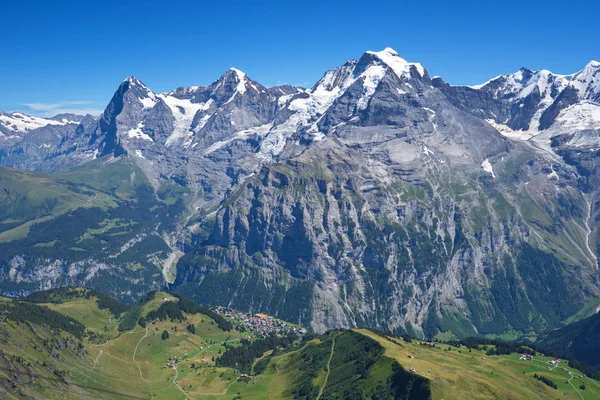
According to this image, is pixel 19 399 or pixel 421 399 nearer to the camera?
pixel 19 399

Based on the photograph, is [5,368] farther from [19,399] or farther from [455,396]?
A: [455,396]

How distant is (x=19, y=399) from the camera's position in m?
186

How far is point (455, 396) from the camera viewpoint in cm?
19838

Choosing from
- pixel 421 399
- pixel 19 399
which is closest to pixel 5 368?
pixel 19 399

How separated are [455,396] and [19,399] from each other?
478 ft

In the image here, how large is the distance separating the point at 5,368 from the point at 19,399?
1795cm

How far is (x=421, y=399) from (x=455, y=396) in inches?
461

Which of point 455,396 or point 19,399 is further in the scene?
point 455,396

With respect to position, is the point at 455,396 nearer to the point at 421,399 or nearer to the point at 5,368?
the point at 421,399

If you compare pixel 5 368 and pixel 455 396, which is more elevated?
pixel 455 396

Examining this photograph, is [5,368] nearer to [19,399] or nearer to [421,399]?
[19,399]

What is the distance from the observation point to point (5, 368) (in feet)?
653

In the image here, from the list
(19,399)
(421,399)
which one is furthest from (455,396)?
(19,399)

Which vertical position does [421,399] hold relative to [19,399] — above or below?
above
